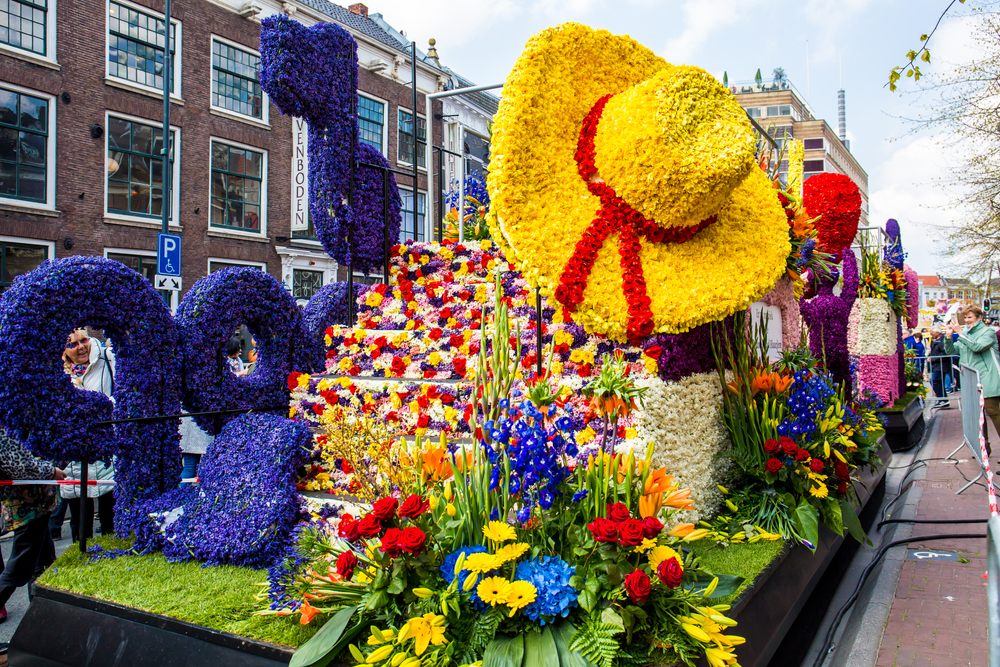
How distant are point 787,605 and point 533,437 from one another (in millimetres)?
1757

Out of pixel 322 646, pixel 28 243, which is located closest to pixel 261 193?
pixel 28 243

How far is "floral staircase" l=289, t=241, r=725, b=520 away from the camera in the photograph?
11.3 ft

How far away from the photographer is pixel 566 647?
6.52 ft

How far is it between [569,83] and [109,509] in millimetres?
4520

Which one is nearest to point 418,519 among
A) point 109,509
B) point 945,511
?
point 109,509

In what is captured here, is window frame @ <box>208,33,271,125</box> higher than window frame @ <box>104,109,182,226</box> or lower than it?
higher

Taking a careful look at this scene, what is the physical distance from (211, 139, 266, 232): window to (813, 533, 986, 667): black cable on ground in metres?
14.4

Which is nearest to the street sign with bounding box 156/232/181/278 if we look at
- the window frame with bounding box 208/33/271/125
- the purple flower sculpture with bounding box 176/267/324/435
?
the window frame with bounding box 208/33/271/125

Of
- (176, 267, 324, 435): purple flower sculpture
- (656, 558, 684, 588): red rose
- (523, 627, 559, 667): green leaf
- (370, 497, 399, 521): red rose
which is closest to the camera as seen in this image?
(523, 627, 559, 667): green leaf

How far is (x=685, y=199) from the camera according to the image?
3268mm

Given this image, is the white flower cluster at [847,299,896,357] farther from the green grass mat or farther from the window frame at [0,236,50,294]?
the window frame at [0,236,50,294]

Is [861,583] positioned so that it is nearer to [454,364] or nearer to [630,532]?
[454,364]

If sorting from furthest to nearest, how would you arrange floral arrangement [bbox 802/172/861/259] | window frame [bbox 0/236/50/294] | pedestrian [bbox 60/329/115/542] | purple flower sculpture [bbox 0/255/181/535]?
1. window frame [bbox 0/236/50/294]
2. floral arrangement [bbox 802/172/861/259]
3. pedestrian [bbox 60/329/115/542]
4. purple flower sculpture [bbox 0/255/181/535]

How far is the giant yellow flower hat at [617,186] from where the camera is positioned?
125 inches
